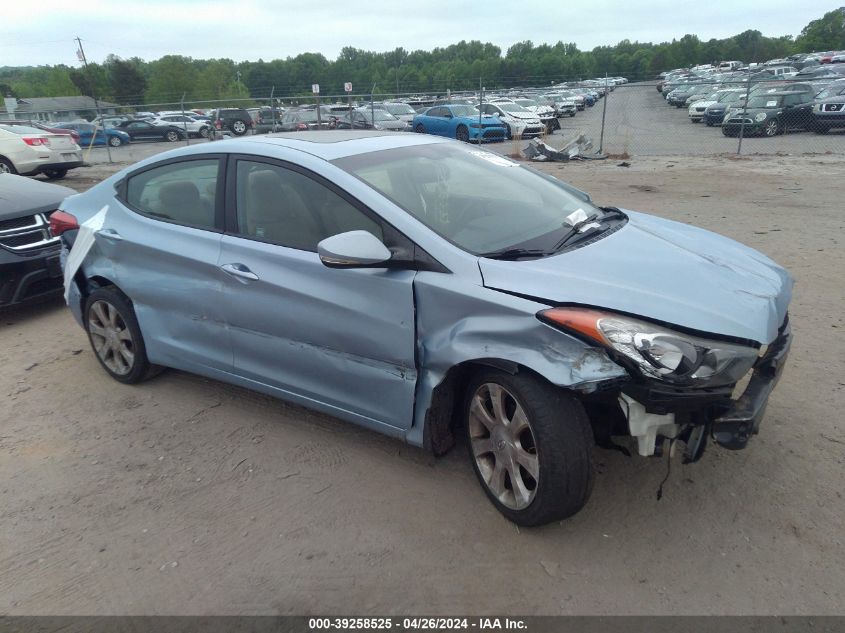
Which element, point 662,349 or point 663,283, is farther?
point 663,283

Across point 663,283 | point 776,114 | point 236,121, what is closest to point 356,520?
point 663,283

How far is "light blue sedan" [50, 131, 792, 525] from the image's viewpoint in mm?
2525

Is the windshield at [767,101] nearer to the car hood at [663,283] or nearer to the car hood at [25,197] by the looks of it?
the car hood at [663,283]

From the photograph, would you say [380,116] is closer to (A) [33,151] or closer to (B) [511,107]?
(B) [511,107]

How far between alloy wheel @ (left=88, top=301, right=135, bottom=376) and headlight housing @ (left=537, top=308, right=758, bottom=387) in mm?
3085

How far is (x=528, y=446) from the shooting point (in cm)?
273

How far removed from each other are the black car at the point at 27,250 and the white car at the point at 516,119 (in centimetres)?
1855

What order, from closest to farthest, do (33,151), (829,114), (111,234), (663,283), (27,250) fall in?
(663,283) < (111,234) < (27,250) < (33,151) < (829,114)

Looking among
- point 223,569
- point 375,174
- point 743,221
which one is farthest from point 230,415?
point 743,221

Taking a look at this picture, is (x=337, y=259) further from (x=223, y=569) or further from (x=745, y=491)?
(x=745, y=491)

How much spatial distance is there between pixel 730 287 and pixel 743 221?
630cm

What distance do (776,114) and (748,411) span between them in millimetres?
20416

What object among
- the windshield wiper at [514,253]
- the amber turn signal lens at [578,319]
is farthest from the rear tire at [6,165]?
the amber turn signal lens at [578,319]

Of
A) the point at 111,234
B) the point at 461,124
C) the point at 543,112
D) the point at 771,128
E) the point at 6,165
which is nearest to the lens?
the point at 111,234
